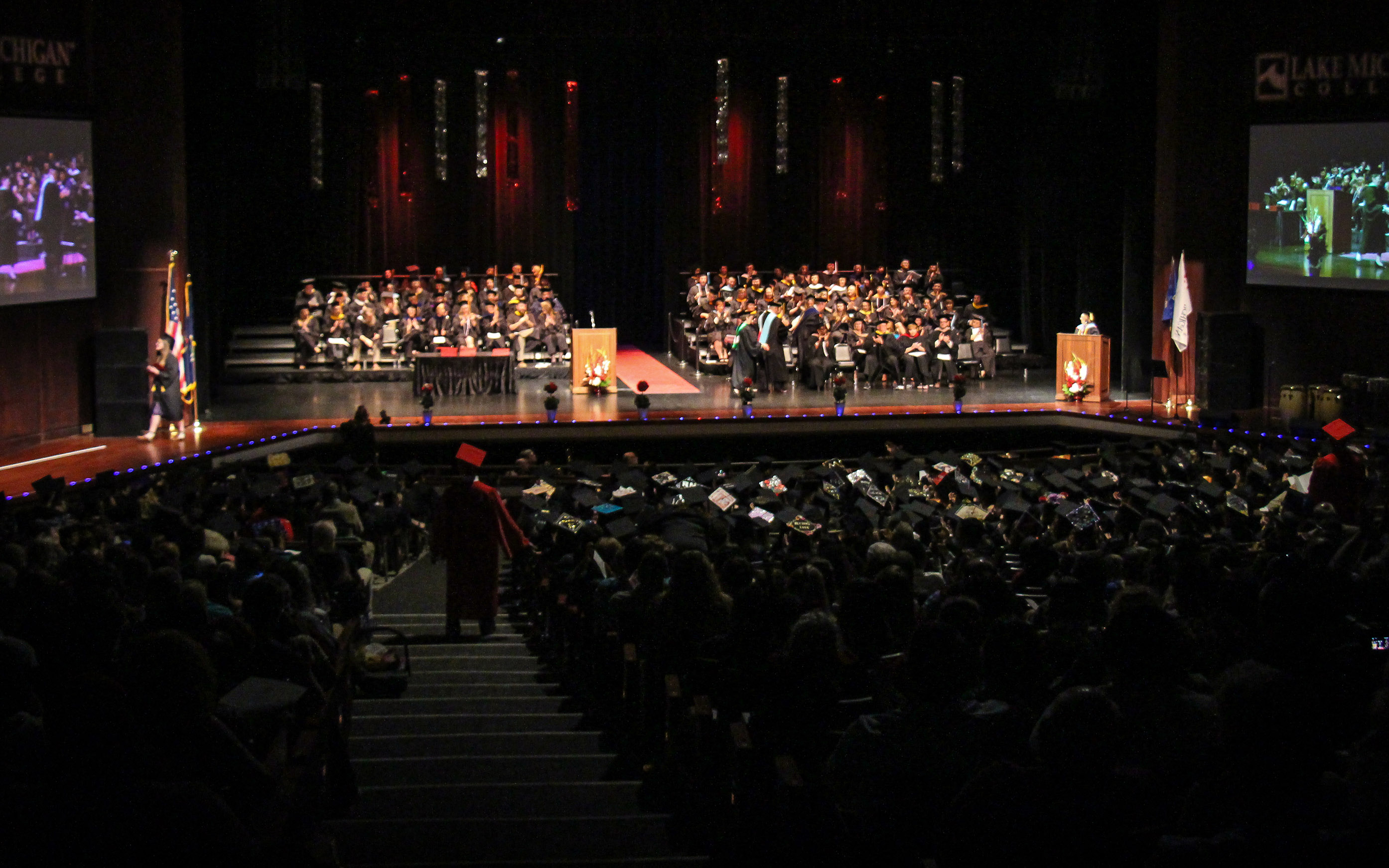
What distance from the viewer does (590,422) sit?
16328 mm

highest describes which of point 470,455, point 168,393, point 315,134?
point 315,134

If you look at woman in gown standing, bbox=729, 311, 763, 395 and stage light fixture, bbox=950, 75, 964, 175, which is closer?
woman in gown standing, bbox=729, 311, 763, 395

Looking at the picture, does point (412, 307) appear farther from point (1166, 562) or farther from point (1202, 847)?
point (1202, 847)

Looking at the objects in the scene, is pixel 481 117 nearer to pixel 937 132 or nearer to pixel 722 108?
pixel 722 108

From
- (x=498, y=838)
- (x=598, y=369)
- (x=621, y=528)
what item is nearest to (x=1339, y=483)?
(x=621, y=528)

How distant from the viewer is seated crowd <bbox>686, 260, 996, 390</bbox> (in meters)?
19.4

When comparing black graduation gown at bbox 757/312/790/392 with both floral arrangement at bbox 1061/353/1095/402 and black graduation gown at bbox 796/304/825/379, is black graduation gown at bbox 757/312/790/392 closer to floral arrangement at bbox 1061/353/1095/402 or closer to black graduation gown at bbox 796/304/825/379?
black graduation gown at bbox 796/304/825/379

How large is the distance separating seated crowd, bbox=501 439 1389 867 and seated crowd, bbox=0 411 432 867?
1.16m

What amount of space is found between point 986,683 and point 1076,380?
14739 millimetres

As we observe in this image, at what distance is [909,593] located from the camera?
208 inches

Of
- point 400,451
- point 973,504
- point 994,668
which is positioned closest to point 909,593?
point 994,668

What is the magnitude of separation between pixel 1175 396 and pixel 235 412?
11063 mm

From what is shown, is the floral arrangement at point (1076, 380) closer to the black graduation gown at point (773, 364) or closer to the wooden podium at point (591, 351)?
the black graduation gown at point (773, 364)

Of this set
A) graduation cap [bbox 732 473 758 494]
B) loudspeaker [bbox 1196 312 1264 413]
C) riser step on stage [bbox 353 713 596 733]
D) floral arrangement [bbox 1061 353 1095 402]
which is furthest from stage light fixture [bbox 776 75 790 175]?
riser step on stage [bbox 353 713 596 733]
